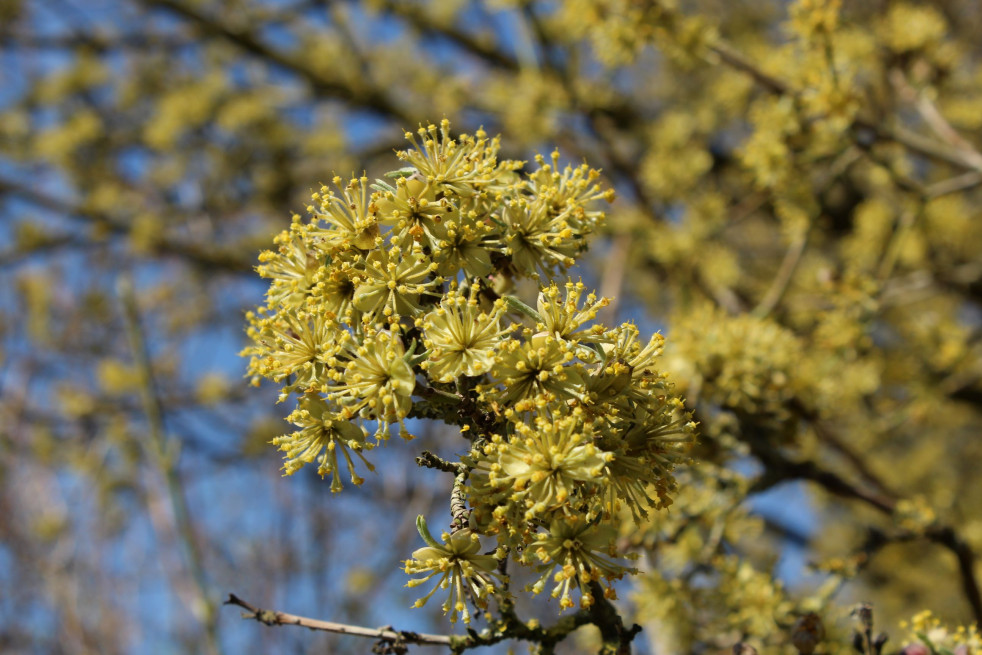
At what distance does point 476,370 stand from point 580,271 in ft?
8.75

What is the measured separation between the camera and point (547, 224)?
1.77m

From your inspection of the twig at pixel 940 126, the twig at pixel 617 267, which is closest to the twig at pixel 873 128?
the twig at pixel 940 126

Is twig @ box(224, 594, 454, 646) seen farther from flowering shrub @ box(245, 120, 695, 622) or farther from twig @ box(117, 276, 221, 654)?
twig @ box(117, 276, 221, 654)

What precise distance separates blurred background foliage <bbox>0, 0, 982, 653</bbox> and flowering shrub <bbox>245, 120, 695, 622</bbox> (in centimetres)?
98

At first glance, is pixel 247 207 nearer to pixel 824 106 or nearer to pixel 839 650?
pixel 824 106

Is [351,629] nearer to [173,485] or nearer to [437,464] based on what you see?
[437,464]

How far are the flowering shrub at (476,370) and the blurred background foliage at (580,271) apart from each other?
98cm

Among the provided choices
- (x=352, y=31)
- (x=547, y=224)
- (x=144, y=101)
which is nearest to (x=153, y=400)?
(x=547, y=224)

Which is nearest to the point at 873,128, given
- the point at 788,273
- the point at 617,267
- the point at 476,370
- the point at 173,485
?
the point at 788,273

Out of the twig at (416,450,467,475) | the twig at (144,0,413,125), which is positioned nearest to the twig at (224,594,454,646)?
the twig at (416,450,467,475)

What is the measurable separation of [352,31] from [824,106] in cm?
555

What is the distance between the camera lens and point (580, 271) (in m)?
4.05

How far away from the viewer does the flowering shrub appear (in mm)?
1451

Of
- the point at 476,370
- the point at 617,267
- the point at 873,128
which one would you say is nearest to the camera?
the point at 476,370
